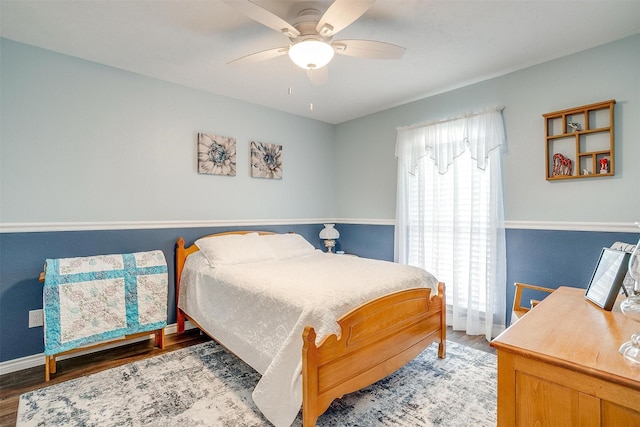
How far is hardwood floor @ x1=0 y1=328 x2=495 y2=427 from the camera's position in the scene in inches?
80.4

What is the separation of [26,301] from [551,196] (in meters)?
4.47

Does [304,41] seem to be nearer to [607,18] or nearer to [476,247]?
[607,18]

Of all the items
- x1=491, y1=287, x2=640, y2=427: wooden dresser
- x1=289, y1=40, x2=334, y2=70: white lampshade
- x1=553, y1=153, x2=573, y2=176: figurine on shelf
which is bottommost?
x1=491, y1=287, x2=640, y2=427: wooden dresser

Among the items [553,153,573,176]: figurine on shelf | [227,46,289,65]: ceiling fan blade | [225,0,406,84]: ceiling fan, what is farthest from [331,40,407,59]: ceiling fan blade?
[553,153,573,176]: figurine on shelf

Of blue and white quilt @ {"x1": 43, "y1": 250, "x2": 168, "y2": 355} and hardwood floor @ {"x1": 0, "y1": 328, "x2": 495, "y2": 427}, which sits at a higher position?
blue and white quilt @ {"x1": 43, "y1": 250, "x2": 168, "y2": 355}

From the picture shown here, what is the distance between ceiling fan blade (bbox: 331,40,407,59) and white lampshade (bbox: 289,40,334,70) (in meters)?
0.08

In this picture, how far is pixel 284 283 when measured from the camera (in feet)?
7.20

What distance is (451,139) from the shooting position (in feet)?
10.9

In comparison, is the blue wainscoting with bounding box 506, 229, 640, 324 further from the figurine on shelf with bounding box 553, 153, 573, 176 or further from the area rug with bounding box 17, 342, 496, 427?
the area rug with bounding box 17, 342, 496, 427

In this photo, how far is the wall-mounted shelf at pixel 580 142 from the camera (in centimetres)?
243

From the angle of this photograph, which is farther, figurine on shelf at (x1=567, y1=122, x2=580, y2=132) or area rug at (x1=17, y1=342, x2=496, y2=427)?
figurine on shelf at (x1=567, y1=122, x2=580, y2=132)

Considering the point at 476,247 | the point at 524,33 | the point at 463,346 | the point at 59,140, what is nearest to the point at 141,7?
the point at 59,140

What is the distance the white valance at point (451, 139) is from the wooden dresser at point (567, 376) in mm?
2196

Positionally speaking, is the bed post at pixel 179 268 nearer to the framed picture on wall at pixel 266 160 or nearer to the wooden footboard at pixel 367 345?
the framed picture on wall at pixel 266 160
